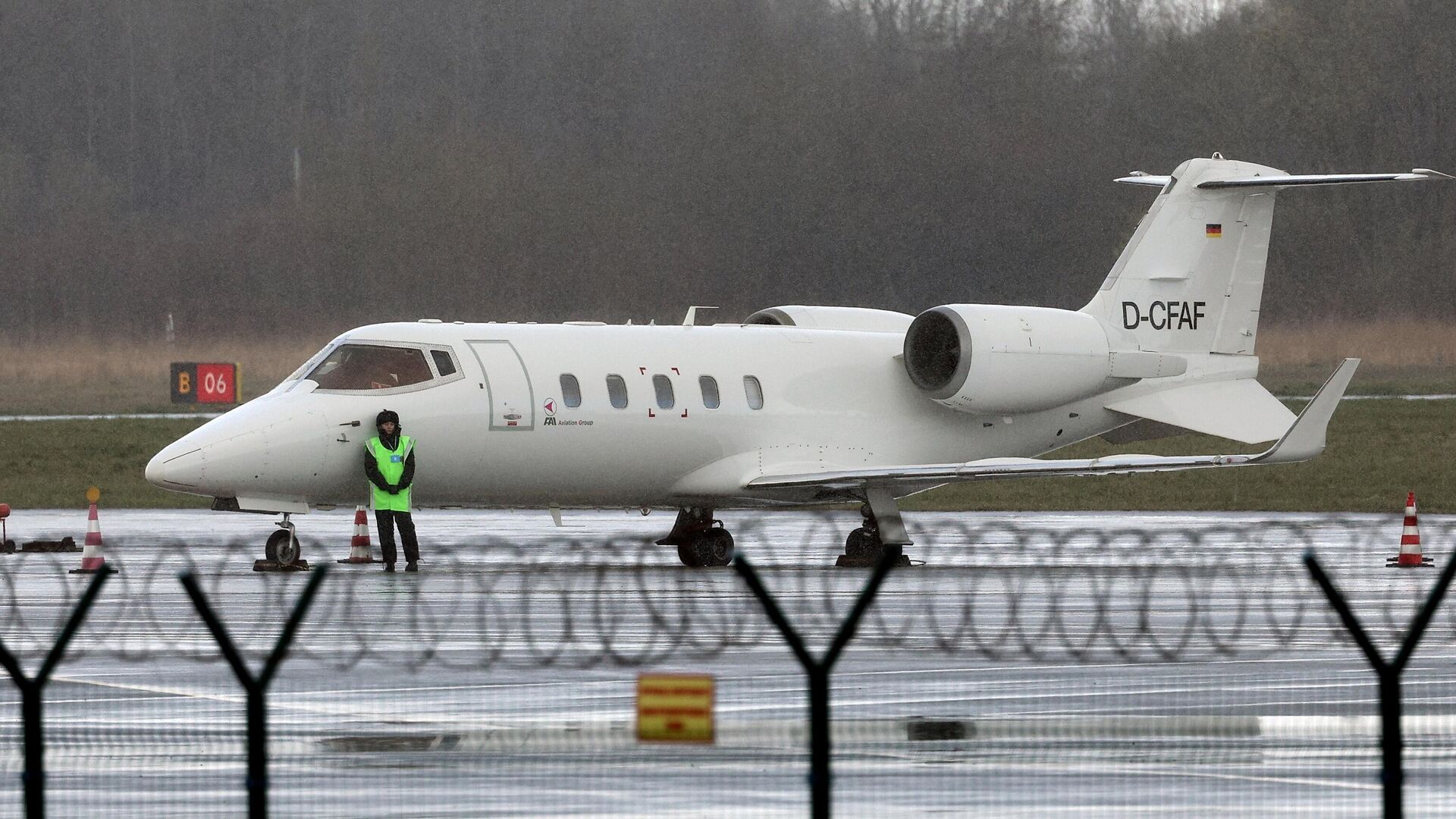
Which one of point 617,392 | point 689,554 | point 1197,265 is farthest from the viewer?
point 1197,265

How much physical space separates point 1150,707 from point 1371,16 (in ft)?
138

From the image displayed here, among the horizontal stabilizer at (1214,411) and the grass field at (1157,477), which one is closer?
the horizontal stabilizer at (1214,411)

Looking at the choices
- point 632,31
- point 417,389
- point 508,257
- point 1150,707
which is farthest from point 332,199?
point 1150,707

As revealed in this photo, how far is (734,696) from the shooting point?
1170 centimetres

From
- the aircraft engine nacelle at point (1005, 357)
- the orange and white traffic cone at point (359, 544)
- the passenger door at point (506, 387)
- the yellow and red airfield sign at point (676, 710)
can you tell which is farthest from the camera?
the aircraft engine nacelle at point (1005, 357)

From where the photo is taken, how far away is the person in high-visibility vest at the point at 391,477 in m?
20.5

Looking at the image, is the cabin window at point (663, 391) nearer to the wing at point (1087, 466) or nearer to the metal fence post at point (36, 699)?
the wing at point (1087, 466)

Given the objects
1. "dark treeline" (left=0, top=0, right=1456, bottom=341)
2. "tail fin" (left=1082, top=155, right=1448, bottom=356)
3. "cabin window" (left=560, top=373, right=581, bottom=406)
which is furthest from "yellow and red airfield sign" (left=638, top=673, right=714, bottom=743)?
"dark treeline" (left=0, top=0, right=1456, bottom=341)

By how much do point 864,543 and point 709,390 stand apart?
7.26ft

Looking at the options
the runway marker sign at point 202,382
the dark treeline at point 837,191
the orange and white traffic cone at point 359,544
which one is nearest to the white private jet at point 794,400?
the orange and white traffic cone at point 359,544

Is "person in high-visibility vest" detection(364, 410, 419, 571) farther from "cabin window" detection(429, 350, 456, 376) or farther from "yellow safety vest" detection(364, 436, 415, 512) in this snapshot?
"cabin window" detection(429, 350, 456, 376)

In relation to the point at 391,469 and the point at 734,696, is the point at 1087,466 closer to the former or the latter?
the point at 391,469

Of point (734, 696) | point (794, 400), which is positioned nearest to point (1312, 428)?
point (794, 400)

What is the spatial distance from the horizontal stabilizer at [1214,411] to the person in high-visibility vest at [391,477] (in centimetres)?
840
